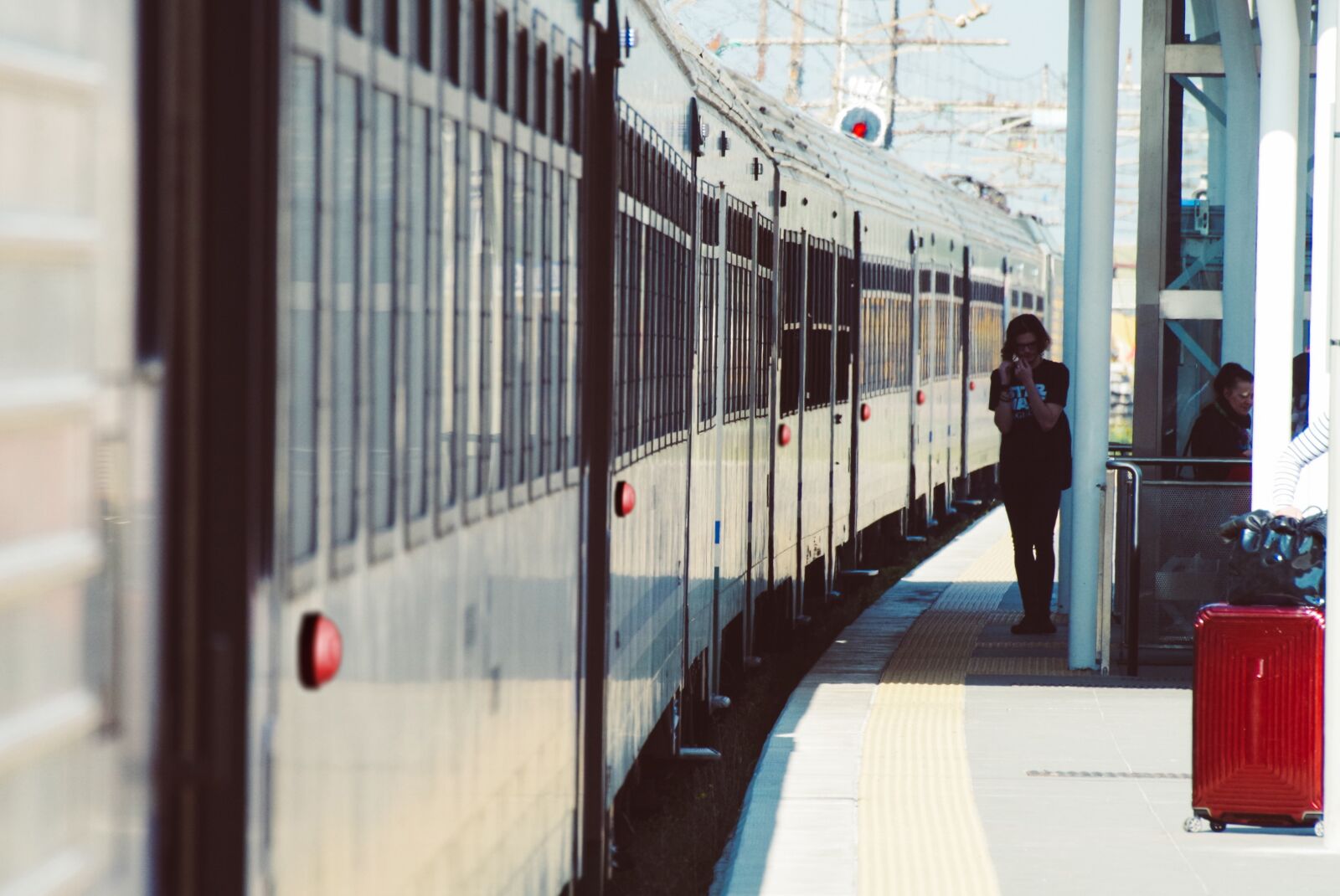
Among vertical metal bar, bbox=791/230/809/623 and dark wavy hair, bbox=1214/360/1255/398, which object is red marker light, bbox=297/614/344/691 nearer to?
dark wavy hair, bbox=1214/360/1255/398

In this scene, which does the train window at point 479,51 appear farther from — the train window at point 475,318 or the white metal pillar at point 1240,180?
the white metal pillar at point 1240,180

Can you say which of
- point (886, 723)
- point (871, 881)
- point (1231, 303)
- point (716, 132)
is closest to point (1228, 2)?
point (1231, 303)

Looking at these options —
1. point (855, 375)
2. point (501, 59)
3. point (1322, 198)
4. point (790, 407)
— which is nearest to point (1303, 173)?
point (790, 407)

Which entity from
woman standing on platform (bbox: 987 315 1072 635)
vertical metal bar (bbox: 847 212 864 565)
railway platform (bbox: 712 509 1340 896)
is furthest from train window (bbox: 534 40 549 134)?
vertical metal bar (bbox: 847 212 864 565)

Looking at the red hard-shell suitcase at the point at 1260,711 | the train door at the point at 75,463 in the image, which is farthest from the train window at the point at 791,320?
the train door at the point at 75,463

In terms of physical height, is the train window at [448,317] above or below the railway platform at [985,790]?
above

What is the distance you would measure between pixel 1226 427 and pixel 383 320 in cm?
756

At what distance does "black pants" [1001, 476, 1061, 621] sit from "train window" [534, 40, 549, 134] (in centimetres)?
724

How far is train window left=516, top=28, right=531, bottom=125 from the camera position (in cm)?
409

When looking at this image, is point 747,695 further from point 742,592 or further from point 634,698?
point 634,698

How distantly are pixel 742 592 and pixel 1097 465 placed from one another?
173 centimetres

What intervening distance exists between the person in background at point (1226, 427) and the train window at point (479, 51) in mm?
6662

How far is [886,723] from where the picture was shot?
9.09m

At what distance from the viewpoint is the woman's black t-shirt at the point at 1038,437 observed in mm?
11242
